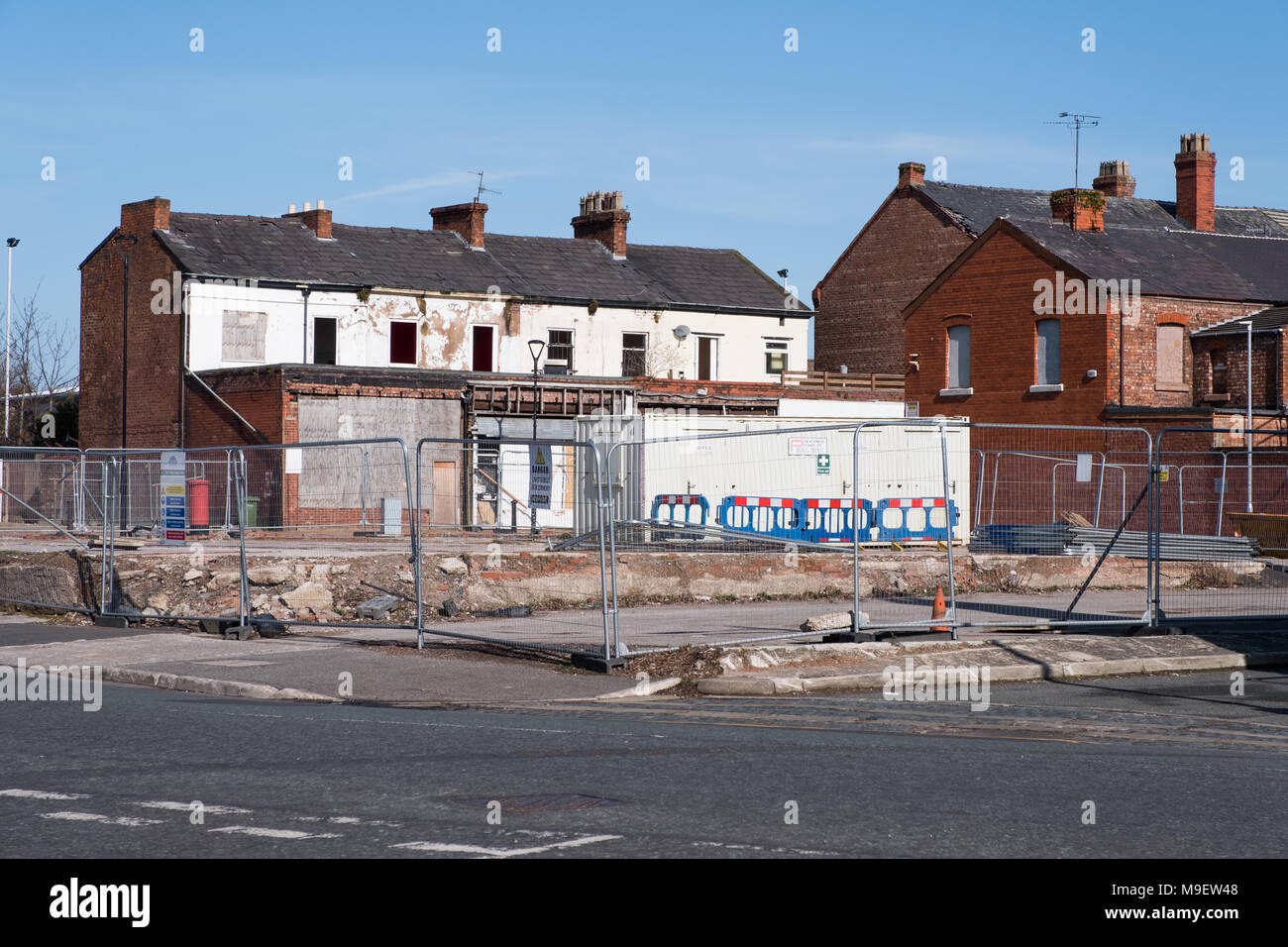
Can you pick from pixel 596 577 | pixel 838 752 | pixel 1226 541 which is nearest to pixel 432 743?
pixel 838 752

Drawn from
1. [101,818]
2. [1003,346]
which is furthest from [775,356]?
[101,818]

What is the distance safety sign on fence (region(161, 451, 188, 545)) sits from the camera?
780 inches

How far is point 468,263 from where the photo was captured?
1971 inches

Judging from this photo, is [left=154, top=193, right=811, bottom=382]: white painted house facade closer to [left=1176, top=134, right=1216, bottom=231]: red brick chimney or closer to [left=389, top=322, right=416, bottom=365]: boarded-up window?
[left=389, top=322, right=416, bottom=365]: boarded-up window

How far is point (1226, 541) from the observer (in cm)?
2156

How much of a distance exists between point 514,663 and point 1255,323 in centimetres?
3235

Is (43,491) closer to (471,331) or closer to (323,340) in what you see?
(323,340)

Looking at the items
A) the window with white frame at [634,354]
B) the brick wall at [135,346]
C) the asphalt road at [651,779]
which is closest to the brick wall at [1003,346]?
the window with white frame at [634,354]

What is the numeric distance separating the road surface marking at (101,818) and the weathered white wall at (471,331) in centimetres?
3786

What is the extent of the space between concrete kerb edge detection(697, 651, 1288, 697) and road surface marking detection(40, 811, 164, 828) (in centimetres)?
643

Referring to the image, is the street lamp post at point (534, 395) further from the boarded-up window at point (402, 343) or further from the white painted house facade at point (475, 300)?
the boarded-up window at point (402, 343)
